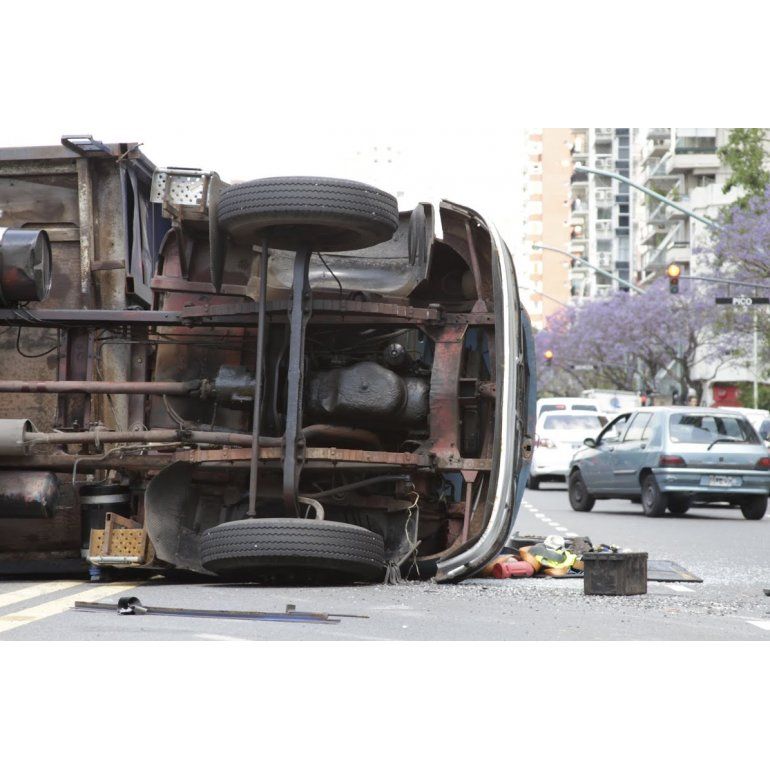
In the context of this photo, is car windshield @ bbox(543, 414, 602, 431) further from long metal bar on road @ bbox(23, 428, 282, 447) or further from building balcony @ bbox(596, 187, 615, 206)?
building balcony @ bbox(596, 187, 615, 206)

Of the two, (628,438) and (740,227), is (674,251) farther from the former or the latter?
(628,438)

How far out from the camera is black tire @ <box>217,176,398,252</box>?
8.37m

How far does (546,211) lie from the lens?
157 m

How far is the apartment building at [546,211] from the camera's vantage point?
15562 cm

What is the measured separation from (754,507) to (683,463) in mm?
1189

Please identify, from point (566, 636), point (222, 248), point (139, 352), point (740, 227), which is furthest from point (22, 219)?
point (740, 227)

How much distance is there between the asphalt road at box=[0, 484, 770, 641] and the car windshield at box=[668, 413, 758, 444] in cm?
1108

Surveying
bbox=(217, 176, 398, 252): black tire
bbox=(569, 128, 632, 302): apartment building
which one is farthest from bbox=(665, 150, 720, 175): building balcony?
bbox=(217, 176, 398, 252): black tire

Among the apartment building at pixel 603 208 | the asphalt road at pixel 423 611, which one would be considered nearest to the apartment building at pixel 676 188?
the apartment building at pixel 603 208

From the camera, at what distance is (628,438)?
23672 millimetres

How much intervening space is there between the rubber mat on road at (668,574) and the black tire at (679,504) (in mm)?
11664

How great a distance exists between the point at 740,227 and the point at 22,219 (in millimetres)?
41936

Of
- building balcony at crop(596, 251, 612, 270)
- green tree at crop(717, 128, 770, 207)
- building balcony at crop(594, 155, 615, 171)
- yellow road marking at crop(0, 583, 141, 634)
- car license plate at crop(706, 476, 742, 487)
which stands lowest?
yellow road marking at crop(0, 583, 141, 634)

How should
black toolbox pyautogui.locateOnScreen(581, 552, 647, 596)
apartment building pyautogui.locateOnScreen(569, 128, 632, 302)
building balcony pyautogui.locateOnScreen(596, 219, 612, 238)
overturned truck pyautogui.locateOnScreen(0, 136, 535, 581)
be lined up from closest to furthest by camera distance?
1. overturned truck pyautogui.locateOnScreen(0, 136, 535, 581)
2. black toolbox pyautogui.locateOnScreen(581, 552, 647, 596)
3. apartment building pyautogui.locateOnScreen(569, 128, 632, 302)
4. building balcony pyautogui.locateOnScreen(596, 219, 612, 238)
